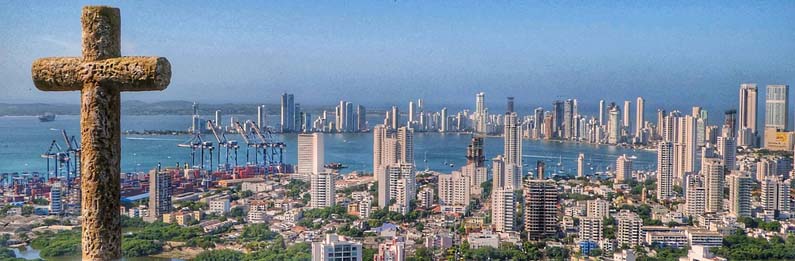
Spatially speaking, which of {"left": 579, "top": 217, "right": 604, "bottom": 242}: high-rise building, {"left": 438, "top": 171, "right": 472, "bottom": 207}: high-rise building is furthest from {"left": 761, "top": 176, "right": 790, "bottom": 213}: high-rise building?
{"left": 438, "top": 171, "right": 472, "bottom": 207}: high-rise building

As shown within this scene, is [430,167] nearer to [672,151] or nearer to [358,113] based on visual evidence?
[358,113]

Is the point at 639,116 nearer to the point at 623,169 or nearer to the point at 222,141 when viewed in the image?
the point at 623,169

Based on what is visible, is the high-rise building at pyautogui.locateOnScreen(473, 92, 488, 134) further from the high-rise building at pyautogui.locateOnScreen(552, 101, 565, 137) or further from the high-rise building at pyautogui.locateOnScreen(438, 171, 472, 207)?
the high-rise building at pyautogui.locateOnScreen(438, 171, 472, 207)

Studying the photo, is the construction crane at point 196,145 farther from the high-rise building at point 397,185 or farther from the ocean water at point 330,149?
the high-rise building at point 397,185

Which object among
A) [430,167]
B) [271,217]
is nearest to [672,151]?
[430,167]

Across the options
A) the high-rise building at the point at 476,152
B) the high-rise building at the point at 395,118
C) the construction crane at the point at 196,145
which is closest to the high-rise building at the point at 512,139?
the high-rise building at the point at 476,152
